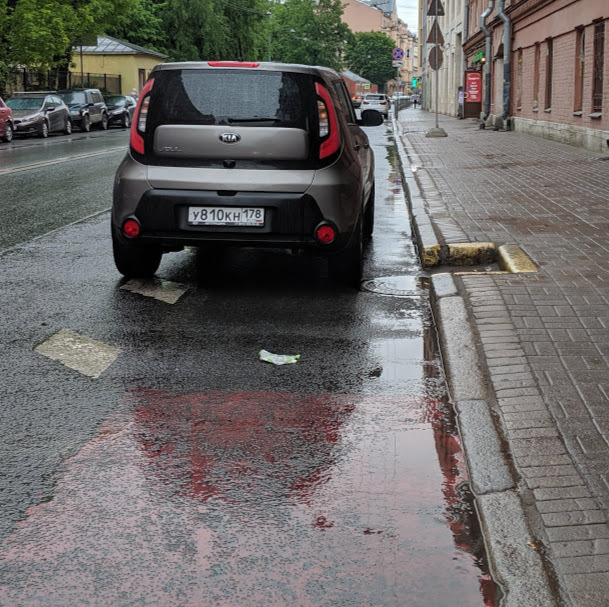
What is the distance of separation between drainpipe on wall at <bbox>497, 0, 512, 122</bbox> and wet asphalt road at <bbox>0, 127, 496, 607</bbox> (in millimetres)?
28787

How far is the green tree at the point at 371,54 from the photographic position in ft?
485

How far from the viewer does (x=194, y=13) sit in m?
62.8

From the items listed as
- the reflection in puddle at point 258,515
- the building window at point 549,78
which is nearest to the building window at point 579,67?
the building window at point 549,78

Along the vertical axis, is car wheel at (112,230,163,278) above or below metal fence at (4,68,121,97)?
below

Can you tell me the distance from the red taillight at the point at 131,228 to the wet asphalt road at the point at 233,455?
1.48 ft

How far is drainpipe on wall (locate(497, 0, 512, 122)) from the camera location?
3506 centimetres

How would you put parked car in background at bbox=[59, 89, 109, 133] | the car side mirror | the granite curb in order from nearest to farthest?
the granite curb, the car side mirror, parked car in background at bbox=[59, 89, 109, 133]

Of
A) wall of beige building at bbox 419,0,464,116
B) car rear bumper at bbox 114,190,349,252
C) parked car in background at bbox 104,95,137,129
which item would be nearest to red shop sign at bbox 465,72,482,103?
wall of beige building at bbox 419,0,464,116

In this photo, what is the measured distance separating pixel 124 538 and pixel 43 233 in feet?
25.9

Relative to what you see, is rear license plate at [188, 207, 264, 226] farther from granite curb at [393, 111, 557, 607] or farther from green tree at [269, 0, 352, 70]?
green tree at [269, 0, 352, 70]

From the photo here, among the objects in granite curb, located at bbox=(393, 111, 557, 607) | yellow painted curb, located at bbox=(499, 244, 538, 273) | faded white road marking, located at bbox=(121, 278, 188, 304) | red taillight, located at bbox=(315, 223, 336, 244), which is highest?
red taillight, located at bbox=(315, 223, 336, 244)

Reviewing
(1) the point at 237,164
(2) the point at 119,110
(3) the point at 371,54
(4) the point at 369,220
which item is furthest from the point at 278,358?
(3) the point at 371,54

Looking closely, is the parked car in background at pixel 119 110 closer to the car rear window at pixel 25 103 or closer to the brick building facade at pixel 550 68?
the car rear window at pixel 25 103

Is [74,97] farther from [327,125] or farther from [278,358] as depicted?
[278,358]
